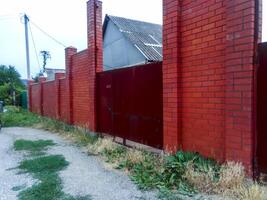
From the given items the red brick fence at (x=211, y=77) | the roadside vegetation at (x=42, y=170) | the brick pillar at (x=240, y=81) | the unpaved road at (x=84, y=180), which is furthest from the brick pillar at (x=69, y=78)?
the brick pillar at (x=240, y=81)

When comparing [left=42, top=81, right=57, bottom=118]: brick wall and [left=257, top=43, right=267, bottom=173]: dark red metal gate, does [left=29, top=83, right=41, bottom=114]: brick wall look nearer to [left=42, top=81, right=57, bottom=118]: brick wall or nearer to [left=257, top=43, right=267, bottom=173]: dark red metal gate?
[left=42, top=81, right=57, bottom=118]: brick wall

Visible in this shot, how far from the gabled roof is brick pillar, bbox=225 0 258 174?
984 centimetres

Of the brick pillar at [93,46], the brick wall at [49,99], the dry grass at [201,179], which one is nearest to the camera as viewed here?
the dry grass at [201,179]

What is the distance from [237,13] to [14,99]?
83.6 ft

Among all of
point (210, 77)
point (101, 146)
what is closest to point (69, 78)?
point (101, 146)

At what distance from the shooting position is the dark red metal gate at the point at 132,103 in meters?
5.57

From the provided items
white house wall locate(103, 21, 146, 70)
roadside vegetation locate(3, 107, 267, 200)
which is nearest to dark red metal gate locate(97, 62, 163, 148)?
roadside vegetation locate(3, 107, 267, 200)

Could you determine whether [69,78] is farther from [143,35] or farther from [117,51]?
[143,35]

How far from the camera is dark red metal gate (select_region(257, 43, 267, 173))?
3.55m

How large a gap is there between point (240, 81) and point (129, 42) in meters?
12.3

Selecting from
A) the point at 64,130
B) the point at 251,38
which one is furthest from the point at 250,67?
the point at 64,130

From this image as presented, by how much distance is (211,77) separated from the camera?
168 inches

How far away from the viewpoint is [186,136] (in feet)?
15.7

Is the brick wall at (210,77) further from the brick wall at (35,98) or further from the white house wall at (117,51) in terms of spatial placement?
the brick wall at (35,98)
